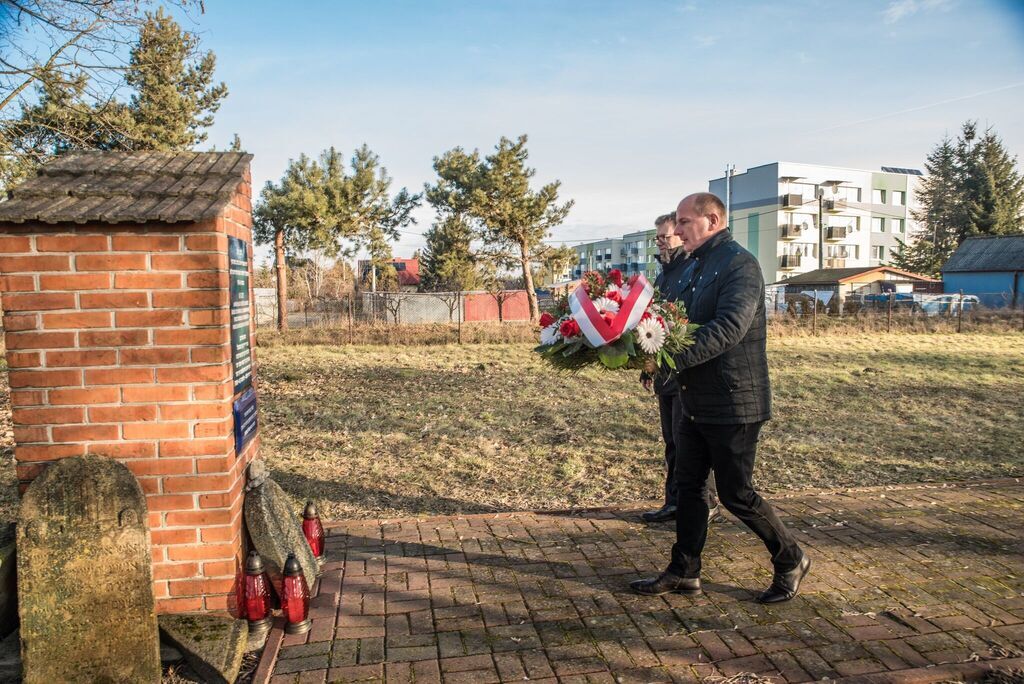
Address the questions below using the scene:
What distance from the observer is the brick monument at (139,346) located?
301cm

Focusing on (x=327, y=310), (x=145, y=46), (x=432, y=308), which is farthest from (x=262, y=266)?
(x=145, y=46)

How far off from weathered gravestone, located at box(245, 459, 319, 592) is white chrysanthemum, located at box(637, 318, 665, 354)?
6.65 ft

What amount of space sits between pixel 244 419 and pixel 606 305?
1856 millimetres

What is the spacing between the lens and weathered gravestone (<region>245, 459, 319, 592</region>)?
3.49 m

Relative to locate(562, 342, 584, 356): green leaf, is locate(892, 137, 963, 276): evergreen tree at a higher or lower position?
higher

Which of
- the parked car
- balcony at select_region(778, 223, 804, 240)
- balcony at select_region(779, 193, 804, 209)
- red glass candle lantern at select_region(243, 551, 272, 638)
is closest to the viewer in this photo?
red glass candle lantern at select_region(243, 551, 272, 638)

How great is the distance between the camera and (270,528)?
11.7 ft

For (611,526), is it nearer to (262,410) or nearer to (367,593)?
(367,593)

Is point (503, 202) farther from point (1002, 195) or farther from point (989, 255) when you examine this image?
point (1002, 195)

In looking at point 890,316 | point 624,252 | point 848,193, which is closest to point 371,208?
point 890,316

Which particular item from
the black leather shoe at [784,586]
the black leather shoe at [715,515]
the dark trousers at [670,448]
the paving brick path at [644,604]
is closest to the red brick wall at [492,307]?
the dark trousers at [670,448]

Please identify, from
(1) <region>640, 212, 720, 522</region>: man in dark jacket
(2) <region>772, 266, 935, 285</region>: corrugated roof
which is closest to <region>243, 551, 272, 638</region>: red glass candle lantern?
(1) <region>640, 212, 720, 522</region>: man in dark jacket

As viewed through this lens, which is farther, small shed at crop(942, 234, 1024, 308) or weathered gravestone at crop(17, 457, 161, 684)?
small shed at crop(942, 234, 1024, 308)

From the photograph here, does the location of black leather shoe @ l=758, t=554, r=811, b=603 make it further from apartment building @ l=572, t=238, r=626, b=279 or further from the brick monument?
apartment building @ l=572, t=238, r=626, b=279
